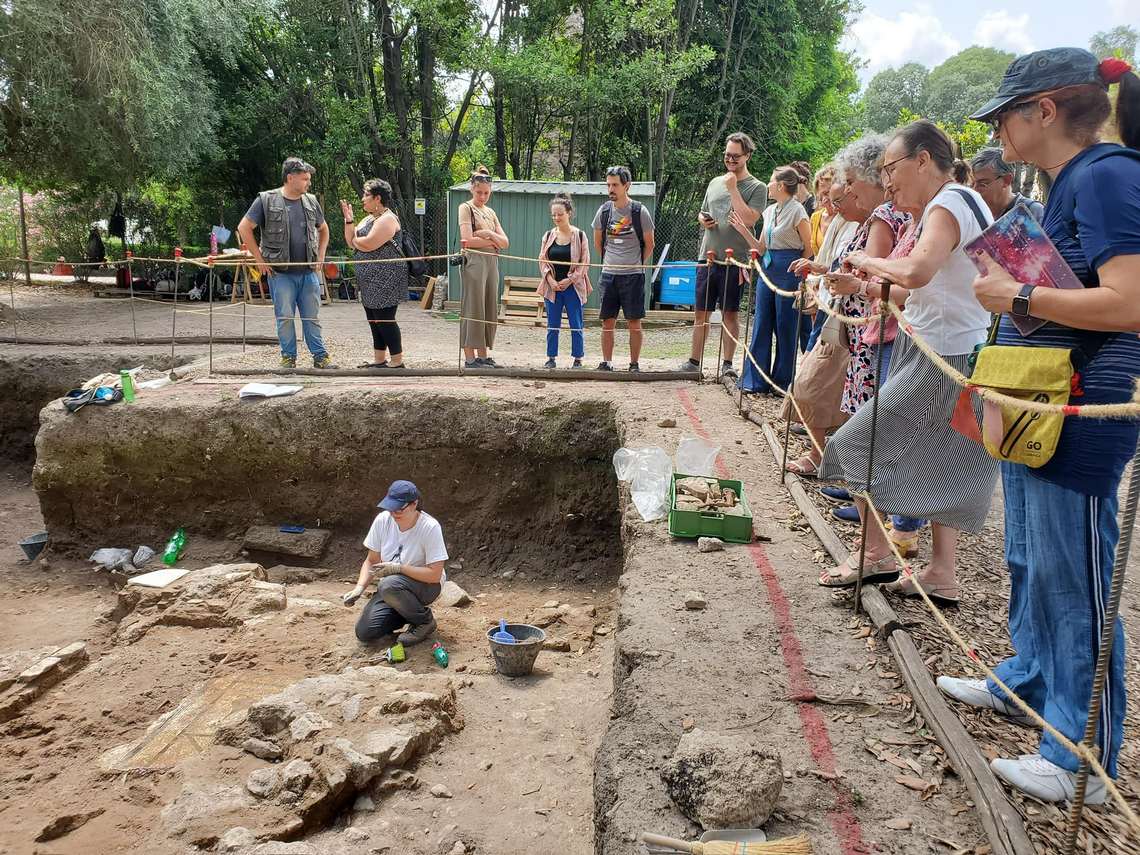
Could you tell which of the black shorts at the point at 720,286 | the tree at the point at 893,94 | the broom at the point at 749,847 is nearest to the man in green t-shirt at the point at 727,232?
the black shorts at the point at 720,286

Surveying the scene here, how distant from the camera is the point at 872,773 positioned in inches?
97.2

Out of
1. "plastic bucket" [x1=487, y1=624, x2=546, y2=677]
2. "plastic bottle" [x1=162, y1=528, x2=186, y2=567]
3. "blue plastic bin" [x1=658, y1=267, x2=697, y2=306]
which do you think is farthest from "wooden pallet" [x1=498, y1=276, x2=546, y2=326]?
"plastic bucket" [x1=487, y1=624, x2=546, y2=677]

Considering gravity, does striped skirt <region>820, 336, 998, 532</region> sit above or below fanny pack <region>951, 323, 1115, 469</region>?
below

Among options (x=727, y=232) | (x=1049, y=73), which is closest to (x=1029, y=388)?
(x=1049, y=73)

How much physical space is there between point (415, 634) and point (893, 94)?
64931 mm

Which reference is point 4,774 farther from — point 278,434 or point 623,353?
point 623,353

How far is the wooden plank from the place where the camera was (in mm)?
2082

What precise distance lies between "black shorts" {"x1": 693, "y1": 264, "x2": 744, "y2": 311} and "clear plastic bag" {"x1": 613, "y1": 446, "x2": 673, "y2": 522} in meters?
2.44

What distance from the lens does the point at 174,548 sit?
737 centimetres

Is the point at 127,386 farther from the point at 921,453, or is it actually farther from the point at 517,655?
the point at 921,453

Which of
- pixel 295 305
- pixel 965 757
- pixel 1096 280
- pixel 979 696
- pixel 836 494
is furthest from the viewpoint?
pixel 295 305

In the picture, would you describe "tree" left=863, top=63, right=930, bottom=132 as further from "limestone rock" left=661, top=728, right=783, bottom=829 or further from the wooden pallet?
"limestone rock" left=661, top=728, right=783, bottom=829

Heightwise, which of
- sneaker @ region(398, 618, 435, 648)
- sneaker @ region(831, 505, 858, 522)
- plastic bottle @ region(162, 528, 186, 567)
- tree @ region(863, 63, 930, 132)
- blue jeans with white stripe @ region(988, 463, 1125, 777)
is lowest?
plastic bottle @ region(162, 528, 186, 567)

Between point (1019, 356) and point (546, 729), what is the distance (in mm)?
3211
